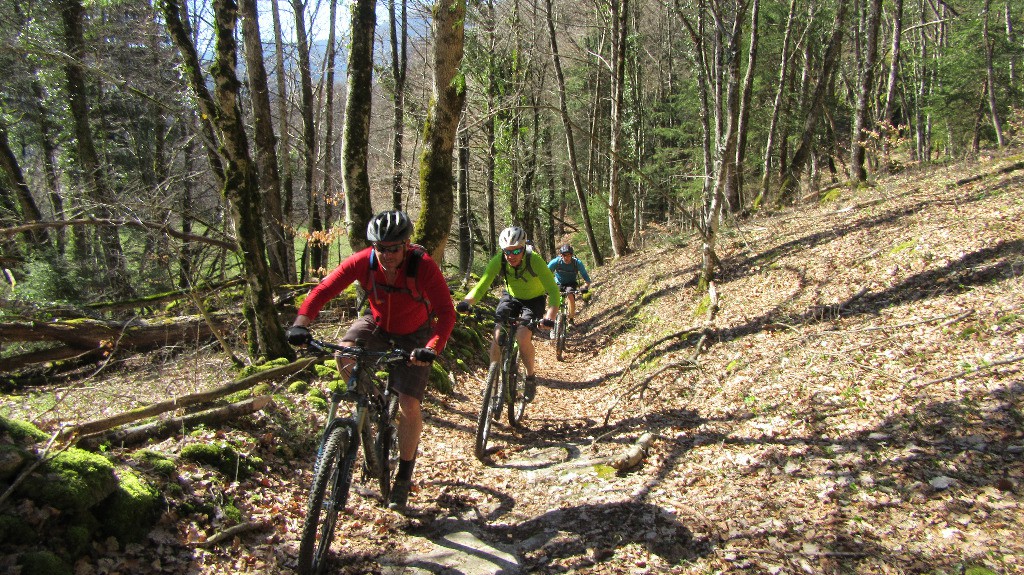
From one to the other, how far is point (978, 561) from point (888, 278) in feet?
18.1

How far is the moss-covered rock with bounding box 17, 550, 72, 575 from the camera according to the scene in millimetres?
2783

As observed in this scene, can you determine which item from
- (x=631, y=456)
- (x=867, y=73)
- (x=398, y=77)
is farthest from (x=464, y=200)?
(x=631, y=456)

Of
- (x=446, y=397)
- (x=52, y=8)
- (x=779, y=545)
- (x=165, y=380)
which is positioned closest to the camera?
(x=779, y=545)

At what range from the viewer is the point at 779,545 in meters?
3.61

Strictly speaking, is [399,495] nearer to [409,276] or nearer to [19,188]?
[409,276]

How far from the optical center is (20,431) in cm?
341

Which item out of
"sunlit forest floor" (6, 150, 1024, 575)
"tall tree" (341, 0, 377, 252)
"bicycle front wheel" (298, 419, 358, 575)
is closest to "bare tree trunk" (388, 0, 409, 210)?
"tall tree" (341, 0, 377, 252)

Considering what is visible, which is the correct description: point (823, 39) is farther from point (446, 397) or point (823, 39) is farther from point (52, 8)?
point (52, 8)

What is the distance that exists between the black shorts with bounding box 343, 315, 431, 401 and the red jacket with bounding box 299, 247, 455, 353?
0.21 feet

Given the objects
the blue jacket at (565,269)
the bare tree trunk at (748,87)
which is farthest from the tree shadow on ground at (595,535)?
the bare tree trunk at (748,87)

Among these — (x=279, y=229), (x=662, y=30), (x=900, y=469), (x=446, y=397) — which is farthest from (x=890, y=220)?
(x=662, y=30)

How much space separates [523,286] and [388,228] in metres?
3.57

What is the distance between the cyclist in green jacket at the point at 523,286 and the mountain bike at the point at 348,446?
2190 millimetres

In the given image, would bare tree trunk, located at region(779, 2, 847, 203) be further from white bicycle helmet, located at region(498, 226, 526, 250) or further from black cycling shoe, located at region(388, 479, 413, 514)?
black cycling shoe, located at region(388, 479, 413, 514)
